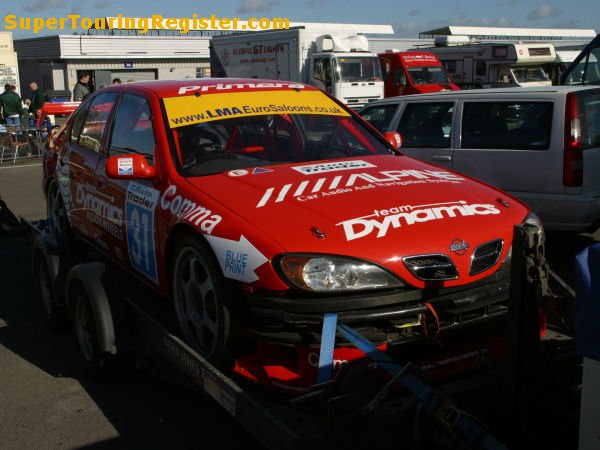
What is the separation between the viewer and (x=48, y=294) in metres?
5.45

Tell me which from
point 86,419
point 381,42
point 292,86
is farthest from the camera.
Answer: point 381,42

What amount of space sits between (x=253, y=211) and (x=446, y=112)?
14.8 feet

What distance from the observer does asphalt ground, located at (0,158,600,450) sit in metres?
3.73

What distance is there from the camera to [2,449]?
12.2ft

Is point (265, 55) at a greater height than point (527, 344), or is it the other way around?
point (265, 55)

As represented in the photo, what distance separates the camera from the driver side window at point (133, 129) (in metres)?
4.44

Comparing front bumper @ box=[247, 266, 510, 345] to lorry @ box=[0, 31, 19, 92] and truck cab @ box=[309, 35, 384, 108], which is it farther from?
lorry @ box=[0, 31, 19, 92]

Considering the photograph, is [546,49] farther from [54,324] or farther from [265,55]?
[54,324]

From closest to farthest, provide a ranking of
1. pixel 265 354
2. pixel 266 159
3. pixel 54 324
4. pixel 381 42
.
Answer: pixel 265 354 < pixel 266 159 < pixel 54 324 < pixel 381 42

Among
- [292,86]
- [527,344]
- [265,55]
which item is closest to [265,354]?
[527,344]

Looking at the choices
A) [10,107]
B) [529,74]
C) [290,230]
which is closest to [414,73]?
[529,74]

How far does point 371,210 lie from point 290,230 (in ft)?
1.36

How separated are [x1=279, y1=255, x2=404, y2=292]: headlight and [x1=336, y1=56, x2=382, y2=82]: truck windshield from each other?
66.5ft

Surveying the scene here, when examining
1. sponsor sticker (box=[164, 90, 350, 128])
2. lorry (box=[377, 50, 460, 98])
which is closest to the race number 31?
sponsor sticker (box=[164, 90, 350, 128])
